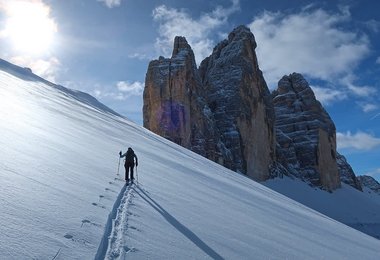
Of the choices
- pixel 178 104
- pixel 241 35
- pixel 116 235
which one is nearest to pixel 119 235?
pixel 116 235

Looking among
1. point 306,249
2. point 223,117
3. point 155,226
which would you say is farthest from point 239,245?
point 223,117

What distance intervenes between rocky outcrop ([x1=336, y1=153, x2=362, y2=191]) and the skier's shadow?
117 metres

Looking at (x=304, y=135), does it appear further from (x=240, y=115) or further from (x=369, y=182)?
(x=369, y=182)

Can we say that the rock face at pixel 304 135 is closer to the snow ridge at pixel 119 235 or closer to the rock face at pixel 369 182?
the rock face at pixel 369 182

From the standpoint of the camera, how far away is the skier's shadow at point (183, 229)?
7.27 meters

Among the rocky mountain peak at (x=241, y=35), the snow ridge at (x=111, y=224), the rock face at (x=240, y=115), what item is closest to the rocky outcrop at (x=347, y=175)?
the rock face at (x=240, y=115)

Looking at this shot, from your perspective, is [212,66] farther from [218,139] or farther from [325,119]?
[325,119]

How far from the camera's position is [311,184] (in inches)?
3829

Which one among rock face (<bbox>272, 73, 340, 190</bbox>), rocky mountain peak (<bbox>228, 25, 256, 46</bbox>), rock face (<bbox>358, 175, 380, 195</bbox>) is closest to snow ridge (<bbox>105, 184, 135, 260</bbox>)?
rocky mountain peak (<bbox>228, 25, 256, 46</bbox>)

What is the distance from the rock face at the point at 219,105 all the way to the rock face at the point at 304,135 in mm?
11849

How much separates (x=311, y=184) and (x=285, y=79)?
34.4m

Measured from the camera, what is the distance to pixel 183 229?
8.38m

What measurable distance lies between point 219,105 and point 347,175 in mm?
55908

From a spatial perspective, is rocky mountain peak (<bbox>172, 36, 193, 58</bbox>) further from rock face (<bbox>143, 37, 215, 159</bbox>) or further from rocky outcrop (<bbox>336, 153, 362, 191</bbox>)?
rocky outcrop (<bbox>336, 153, 362, 191</bbox>)
